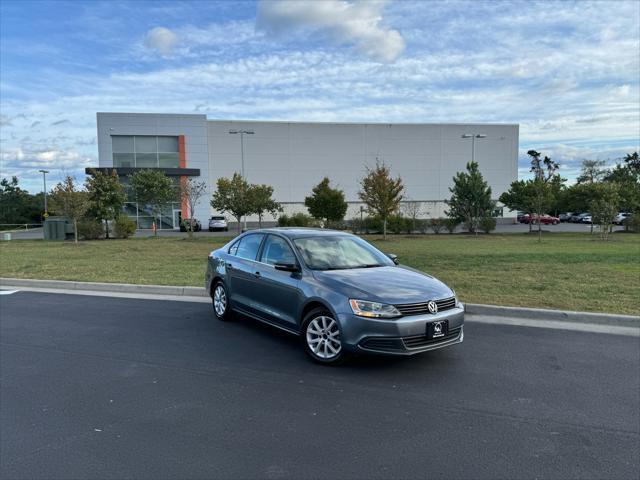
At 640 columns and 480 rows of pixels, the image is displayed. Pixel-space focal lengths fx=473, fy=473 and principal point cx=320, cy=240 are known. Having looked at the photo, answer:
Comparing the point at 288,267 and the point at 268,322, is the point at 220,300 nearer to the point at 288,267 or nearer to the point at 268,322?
the point at 268,322

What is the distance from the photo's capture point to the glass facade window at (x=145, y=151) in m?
49.1

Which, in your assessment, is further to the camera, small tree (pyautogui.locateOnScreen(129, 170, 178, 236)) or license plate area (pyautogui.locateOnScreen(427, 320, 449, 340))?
small tree (pyautogui.locateOnScreen(129, 170, 178, 236))

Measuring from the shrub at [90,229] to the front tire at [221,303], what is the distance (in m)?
23.8

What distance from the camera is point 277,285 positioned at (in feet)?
19.5

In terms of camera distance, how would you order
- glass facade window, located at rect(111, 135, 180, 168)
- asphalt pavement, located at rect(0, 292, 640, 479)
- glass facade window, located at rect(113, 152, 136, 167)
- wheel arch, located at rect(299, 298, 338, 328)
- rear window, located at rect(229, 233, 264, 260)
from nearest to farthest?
asphalt pavement, located at rect(0, 292, 640, 479)
wheel arch, located at rect(299, 298, 338, 328)
rear window, located at rect(229, 233, 264, 260)
glass facade window, located at rect(113, 152, 136, 167)
glass facade window, located at rect(111, 135, 180, 168)

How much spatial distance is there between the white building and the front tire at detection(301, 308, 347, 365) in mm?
44584

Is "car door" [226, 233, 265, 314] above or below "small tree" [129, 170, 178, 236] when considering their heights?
below

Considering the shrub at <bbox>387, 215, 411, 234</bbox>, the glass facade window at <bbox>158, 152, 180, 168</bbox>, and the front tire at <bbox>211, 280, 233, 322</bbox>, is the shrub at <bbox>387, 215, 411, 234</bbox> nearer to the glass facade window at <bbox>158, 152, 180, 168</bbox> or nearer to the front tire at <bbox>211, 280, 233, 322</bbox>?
the front tire at <bbox>211, 280, 233, 322</bbox>

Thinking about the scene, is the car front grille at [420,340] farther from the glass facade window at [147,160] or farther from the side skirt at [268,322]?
the glass facade window at [147,160]

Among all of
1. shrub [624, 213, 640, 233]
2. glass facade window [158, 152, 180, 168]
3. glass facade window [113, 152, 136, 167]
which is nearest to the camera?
shrub [624, 213, 640, 233]

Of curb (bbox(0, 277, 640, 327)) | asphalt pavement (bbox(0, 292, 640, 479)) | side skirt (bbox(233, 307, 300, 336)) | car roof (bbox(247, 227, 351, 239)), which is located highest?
car roof (bbox(247, 227, 351, 239))

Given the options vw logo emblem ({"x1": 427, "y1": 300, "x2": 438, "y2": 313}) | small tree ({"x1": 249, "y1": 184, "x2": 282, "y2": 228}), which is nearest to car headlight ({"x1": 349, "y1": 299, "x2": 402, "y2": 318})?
vw logo emblem ({"x1": 427, "y1": 300, "x2": 438, "y2": 313})

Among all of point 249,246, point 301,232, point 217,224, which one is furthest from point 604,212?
point 217,224

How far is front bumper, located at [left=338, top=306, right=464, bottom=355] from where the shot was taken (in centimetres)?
477
